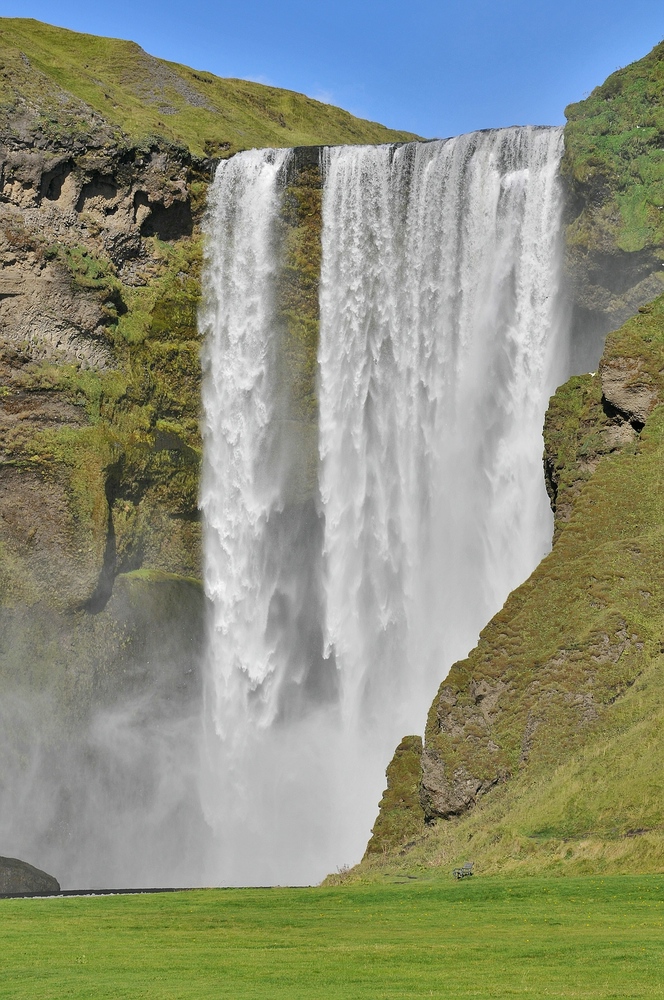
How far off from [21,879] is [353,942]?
28.4m

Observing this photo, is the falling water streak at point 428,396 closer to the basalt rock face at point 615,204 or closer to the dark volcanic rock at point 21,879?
the basalt rock face at point 615,204

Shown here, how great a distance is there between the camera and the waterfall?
173 ft

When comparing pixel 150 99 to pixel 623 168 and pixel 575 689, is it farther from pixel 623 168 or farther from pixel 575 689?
pixel 575 689

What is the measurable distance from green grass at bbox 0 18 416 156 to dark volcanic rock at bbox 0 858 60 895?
33.8 meters

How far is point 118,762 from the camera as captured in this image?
5647 cm

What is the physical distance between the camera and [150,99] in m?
73.1

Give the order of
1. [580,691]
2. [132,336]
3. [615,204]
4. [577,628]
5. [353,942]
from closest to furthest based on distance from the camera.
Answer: [353,942] → [580,691] → [577,628] → [615,204] → [132,336]

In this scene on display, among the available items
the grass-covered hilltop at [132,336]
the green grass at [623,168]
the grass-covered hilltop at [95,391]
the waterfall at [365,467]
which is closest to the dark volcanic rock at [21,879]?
the waterfall at [365,467]

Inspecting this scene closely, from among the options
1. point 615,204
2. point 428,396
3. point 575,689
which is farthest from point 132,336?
point 575,689

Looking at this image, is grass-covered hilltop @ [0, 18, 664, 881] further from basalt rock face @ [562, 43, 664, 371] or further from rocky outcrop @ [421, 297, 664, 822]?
rocky outcrop @ [421, 297, 664, 822]

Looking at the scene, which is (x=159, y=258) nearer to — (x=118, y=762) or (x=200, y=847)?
(x=118, y=762)

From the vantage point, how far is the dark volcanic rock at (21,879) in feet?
145

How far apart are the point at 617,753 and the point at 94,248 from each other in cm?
3930

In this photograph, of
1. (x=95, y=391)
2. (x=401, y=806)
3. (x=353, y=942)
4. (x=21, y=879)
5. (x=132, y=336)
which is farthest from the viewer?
(x=132, y=336)
